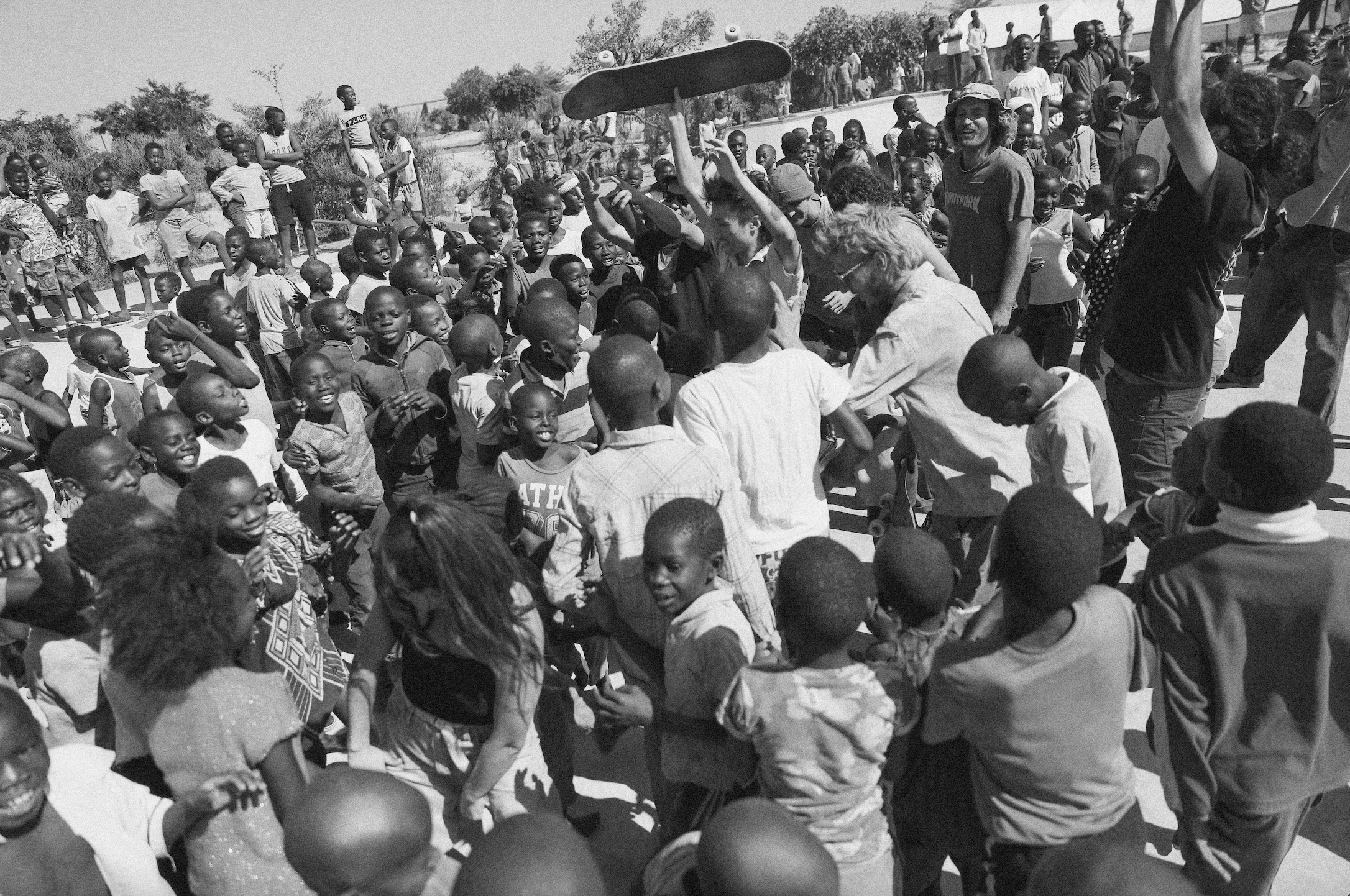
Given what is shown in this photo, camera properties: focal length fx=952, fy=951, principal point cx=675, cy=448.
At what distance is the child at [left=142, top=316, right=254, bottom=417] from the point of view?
16.3ft

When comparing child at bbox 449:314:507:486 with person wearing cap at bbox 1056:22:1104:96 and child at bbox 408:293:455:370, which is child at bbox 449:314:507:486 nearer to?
child at bbox 408:293:455:370

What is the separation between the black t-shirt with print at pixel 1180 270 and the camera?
10.1 ft

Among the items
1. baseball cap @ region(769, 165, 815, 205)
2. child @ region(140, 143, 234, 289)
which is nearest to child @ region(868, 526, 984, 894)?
baseball cap @ region(769, 165, 815, 205)

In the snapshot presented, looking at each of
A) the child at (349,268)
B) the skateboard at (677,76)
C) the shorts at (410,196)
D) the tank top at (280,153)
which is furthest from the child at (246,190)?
the skateboard at (677,76)

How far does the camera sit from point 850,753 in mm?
2027

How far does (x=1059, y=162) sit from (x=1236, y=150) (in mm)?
6180

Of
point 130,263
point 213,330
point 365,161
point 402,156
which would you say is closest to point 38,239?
point 130,263

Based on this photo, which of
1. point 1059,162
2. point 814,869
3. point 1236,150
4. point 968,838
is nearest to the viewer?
point 814,869

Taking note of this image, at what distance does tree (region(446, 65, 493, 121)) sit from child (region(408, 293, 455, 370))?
32707 millimetres

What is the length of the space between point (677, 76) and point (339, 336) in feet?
8.54

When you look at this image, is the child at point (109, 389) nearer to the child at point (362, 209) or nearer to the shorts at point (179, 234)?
the child at point (362, 209)

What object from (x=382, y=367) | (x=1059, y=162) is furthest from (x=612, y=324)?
(x=1059, y=162)

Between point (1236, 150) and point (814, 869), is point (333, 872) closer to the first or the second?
point (814, 869)

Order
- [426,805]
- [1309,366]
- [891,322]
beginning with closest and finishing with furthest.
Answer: [426,805]
[891,322]
[1309,366]
